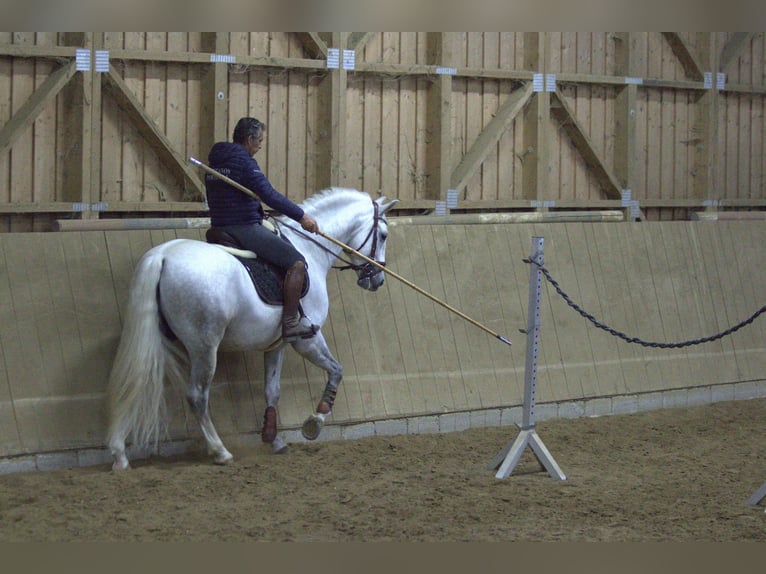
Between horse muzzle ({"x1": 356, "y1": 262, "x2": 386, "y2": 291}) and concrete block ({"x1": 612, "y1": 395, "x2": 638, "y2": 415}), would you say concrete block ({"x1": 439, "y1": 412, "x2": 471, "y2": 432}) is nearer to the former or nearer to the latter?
horse muzzle ({"x1": 356, "y1": 262, "x2": 386, "y2": 291})

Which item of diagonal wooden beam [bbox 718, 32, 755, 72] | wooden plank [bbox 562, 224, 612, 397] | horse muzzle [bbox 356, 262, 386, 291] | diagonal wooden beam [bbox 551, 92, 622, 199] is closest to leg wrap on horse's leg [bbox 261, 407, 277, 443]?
horse muzzle [bbox 356, 262, 386, 291]

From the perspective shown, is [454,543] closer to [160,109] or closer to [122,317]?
[122,317]

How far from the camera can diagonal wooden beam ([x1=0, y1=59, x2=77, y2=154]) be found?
969cm

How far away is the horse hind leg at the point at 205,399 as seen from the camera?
7914 millimetres

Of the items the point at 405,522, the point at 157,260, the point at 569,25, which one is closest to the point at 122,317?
the point at 157,260

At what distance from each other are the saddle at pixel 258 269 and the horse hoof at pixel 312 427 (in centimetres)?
101

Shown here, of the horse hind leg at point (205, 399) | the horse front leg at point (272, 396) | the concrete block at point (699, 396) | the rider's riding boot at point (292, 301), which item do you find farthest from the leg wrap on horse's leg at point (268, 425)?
the concrete block at point (699, 396)

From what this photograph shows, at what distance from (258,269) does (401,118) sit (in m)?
4.34

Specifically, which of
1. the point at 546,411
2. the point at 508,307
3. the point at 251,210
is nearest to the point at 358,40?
the point at 508,307

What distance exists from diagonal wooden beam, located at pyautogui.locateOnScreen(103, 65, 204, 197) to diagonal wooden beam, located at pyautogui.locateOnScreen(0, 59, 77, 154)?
37cm

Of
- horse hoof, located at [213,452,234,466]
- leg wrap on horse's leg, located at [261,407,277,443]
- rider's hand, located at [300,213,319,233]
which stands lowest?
horse hoof, located at [213,452,234,466]

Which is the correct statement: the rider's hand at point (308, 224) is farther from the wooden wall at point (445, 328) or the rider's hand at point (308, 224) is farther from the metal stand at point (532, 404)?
the metal stand at point (532, 404)

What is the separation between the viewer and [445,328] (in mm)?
10094

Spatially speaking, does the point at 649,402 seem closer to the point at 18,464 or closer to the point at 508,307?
the point at 508,307
